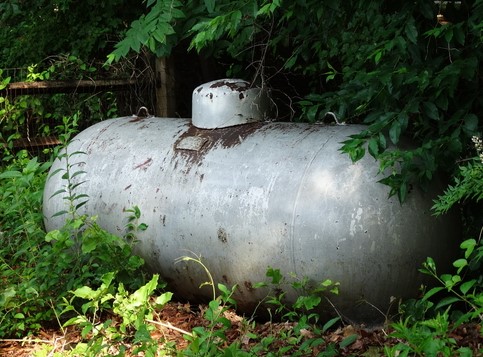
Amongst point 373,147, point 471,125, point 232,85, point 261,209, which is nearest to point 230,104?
point 232,85

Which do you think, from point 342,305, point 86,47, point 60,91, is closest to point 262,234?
point 342,305

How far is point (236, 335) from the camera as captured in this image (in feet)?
15.6

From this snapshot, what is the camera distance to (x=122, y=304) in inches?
178

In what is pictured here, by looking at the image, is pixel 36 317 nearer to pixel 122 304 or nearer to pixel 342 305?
pixel 122 304

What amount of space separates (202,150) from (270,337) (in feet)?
4.56

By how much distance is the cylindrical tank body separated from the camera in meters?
4.35

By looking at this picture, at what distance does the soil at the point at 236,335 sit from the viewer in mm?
4262

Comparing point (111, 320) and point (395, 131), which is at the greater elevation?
point (395, 131)

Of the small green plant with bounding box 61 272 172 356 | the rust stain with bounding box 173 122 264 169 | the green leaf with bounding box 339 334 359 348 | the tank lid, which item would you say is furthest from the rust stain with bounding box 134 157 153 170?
the green leaf with bounding box 339 334 359 348

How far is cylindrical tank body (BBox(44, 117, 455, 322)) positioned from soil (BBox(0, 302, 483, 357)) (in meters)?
0.12

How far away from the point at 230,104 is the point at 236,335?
1.47 m

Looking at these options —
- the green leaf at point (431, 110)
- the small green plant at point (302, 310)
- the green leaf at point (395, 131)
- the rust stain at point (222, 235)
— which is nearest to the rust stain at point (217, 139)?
the rust stain at point (222, 235)

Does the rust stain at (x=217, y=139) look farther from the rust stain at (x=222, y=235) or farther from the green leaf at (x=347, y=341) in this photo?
the green leaf at (x=347, y=341)

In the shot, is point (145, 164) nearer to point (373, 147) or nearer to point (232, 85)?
point (232, 85)
